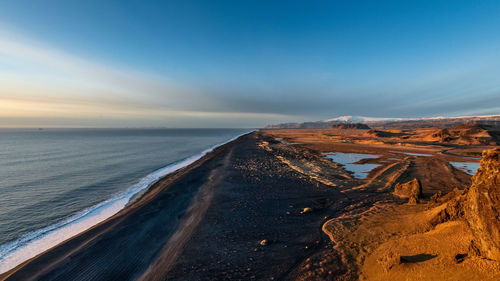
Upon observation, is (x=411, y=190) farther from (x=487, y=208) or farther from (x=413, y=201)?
(x=487, y=208)

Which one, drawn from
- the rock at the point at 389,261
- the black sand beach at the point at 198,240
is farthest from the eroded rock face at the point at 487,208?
the black sand beach at the point at 198,240

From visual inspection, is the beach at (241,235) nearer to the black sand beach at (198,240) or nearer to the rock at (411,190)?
the black sand beach at (198,240)

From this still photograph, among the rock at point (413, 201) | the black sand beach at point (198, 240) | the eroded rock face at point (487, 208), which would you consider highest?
the eroded rock face at point (487, 208)

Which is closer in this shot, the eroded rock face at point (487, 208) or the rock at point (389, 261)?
the eroded rock face at point (487, 208)

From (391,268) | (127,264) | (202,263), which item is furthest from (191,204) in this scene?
(391,268)

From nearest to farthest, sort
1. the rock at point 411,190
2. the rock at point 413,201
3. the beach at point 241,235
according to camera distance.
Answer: the beach at point 241,235 → the rock at point 413,201 → the rock at point 411,190

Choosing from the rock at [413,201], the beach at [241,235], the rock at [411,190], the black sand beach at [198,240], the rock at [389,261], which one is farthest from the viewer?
the rock at [411,190]

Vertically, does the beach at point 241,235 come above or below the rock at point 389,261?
below

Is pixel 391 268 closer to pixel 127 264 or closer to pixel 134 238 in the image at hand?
pixel 127 264
